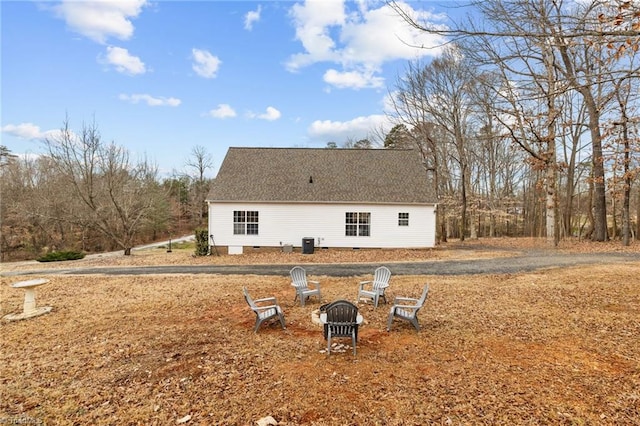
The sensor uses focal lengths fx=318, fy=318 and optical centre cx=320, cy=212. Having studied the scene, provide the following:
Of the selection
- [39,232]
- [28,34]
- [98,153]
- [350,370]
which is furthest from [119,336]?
[39,232]

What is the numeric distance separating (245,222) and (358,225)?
6597mm

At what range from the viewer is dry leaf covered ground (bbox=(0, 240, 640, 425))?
3561 millimetres

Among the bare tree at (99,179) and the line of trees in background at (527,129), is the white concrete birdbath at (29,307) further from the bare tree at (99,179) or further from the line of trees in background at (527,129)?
the bare tree at (99,179)

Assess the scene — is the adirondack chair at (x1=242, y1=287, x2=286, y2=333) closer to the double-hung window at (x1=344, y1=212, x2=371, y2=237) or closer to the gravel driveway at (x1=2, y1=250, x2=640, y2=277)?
the gravel driveway at (x1=2, y1=250, x2=640, y2=277)

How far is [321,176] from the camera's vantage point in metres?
20.1

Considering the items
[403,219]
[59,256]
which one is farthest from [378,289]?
[59,256]

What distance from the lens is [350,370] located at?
4.48 m

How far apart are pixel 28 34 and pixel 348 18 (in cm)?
1088

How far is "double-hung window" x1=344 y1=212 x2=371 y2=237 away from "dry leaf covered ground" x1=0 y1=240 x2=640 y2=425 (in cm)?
1017

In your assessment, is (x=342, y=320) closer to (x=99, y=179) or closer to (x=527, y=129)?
(x=527, y=129)

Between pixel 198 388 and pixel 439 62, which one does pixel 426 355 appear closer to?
pixel 198 388

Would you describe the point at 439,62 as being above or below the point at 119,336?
above

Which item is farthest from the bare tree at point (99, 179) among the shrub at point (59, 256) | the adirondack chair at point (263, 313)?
the adirondack chair at point (263, 313)

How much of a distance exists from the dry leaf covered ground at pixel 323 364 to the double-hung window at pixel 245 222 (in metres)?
9.95
